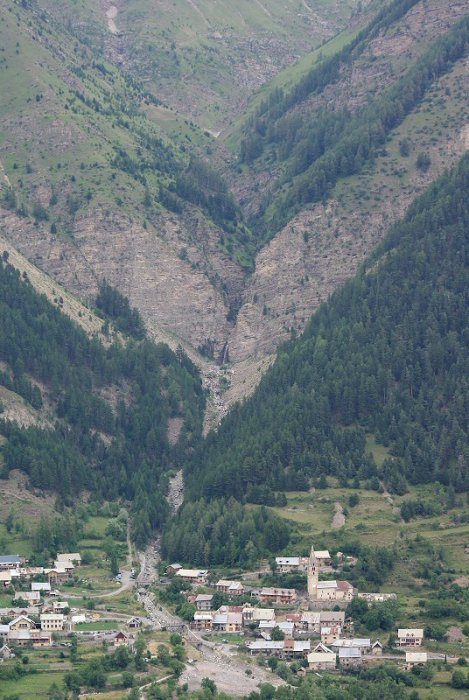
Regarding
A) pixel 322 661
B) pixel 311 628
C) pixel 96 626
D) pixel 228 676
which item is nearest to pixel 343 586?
pixel 311 628

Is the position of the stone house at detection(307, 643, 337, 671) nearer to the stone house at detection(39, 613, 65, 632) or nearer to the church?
the church

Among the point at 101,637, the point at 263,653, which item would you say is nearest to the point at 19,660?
the point at 101,637

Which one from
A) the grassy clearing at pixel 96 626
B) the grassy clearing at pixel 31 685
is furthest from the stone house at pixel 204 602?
the grassy clearing at pixel 31 685

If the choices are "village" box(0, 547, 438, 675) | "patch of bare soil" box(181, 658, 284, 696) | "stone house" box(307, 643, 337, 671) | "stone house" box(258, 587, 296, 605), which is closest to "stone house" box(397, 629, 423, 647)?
"village" box(0, 547, 438, 675)

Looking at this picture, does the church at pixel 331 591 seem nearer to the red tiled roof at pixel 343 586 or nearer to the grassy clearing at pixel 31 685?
the red tiled roof at pixel 343 586

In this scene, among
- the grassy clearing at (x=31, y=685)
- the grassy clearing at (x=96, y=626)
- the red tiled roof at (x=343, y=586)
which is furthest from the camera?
the red tiled roof at (x=343, y=586)

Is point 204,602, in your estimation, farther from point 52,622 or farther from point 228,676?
point 228,676

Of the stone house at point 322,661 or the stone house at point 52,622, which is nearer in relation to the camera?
the stone house at point 322,661

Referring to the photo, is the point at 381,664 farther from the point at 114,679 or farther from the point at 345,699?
the point at 114,679
